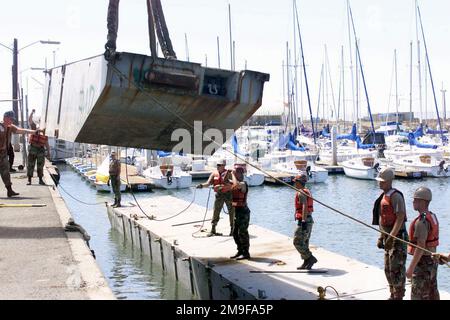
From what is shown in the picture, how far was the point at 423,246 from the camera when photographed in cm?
659

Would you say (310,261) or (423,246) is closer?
(423,246)

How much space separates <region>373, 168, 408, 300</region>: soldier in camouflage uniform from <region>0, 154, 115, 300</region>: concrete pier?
3.38 meters

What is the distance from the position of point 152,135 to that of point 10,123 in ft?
9.62

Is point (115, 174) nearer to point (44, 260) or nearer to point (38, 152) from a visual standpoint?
point (38, 152)

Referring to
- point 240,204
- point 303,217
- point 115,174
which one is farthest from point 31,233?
point 115,174

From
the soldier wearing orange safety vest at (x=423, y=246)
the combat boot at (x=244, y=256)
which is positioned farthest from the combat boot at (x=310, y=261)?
the soldier wearing orange safety vest at (x=423, y=246)

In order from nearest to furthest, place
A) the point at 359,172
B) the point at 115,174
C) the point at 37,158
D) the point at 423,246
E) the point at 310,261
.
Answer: the point at 423,246, the point at 310,261, the point at 37,158, the point at 115,174, the point at 359,172

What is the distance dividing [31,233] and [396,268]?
5177mm

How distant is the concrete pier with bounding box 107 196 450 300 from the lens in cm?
912

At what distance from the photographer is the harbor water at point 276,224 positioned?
548 inches

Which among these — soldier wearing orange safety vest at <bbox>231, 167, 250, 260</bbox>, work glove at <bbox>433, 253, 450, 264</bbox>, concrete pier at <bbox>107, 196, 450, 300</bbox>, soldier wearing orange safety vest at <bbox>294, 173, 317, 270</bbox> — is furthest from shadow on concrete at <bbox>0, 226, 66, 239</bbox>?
work glove at <bbox>433, 253, 450, 264</bbox>

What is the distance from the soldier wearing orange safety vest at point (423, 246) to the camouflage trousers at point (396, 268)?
35 centimetres

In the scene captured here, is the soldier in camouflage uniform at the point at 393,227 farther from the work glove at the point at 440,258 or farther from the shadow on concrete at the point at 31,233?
the shadow on concrete at the point at 31,233
